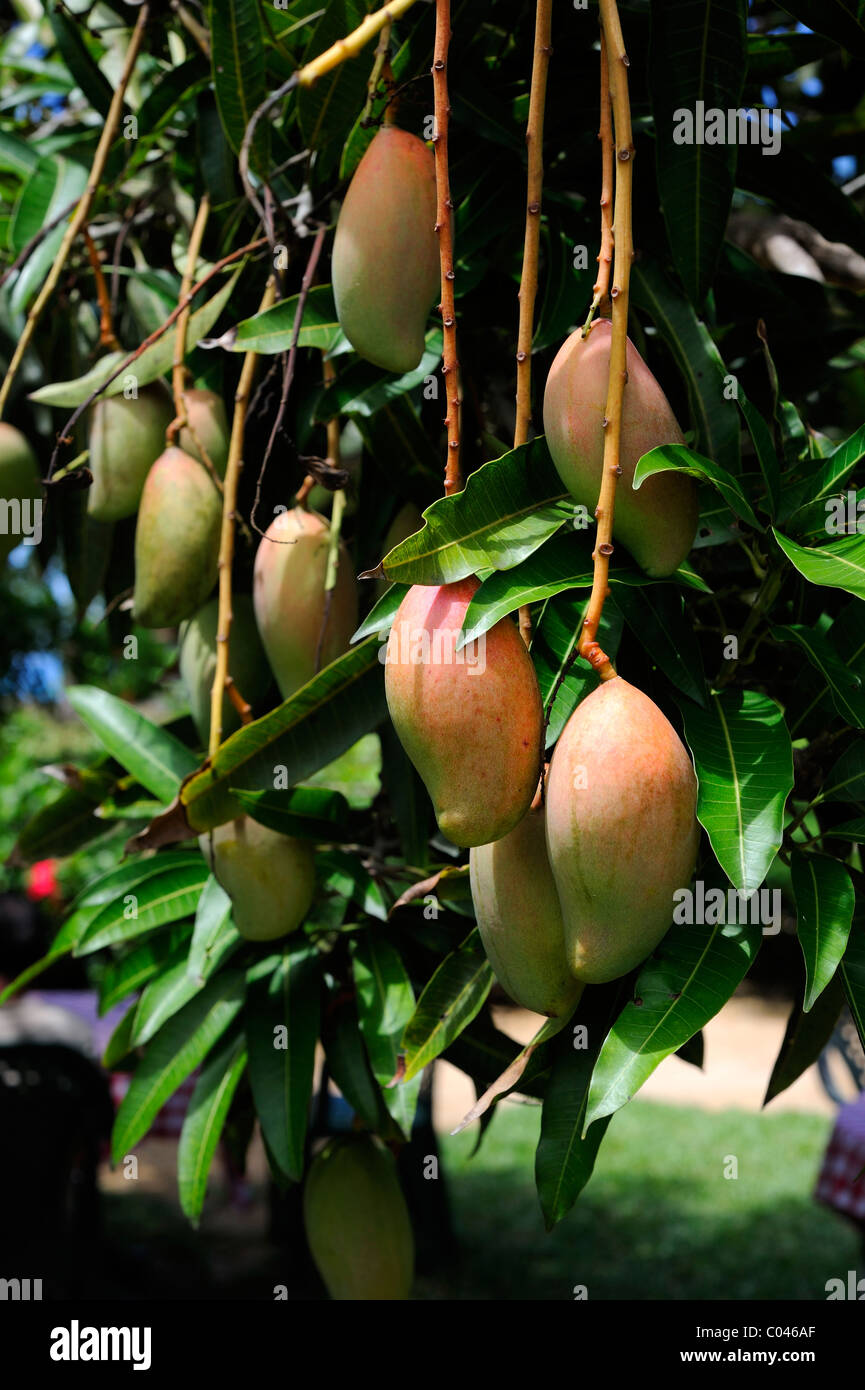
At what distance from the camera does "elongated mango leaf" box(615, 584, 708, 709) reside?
2.35 ft

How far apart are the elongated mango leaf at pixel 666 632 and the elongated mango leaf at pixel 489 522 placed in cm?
7

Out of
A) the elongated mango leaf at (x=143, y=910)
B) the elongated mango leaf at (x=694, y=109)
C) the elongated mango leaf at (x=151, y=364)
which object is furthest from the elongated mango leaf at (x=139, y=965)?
the elongated mango leaf at (x=694, y=109)

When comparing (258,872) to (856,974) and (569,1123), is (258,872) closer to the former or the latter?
(569,1123)

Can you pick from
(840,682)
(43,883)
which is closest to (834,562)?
(840,682)

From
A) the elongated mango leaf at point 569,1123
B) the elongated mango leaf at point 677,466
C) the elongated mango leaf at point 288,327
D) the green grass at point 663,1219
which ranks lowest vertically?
the green grass at point 663,1219

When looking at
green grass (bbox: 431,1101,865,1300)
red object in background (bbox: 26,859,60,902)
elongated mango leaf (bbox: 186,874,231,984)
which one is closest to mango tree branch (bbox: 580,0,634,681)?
elongated mango leaf (bbox: 186,874,231,984)

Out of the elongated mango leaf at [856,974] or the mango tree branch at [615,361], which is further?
the elongated mango leaf at [856,974]

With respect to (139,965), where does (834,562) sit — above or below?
above

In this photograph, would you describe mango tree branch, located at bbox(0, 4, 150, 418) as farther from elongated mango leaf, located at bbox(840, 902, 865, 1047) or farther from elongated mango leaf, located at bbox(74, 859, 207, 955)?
elongated mango leaf, located at bbox(840, 902, 865, 1047)

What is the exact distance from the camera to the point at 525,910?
2.03ft

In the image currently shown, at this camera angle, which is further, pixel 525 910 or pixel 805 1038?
pixel 805 1038

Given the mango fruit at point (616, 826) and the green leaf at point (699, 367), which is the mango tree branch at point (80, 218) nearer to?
the green leaf at point (699, 367)

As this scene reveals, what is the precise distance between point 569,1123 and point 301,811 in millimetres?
300

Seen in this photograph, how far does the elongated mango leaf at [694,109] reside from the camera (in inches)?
29.5
